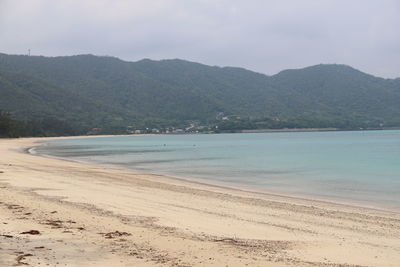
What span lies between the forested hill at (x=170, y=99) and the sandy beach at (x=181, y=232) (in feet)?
389

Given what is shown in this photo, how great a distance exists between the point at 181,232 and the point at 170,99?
165360mm

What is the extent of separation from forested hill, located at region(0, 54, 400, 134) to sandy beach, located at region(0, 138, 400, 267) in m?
119

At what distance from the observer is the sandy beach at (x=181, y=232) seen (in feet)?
19.2

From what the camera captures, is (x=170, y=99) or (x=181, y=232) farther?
(x=170, y=99)

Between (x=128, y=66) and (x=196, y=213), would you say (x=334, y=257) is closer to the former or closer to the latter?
(x=196, y=213)

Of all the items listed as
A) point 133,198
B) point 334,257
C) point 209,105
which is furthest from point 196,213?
point 209,105

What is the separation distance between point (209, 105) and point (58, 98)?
56790 mm

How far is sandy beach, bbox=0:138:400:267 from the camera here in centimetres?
584

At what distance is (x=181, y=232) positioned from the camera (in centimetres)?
747

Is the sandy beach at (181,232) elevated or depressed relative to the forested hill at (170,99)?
depressed

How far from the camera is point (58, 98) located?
13612 centimetres

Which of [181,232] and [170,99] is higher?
[170,99]

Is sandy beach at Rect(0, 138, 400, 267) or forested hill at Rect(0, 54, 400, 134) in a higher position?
forested hill at Rect(0, 54, 400, 134)

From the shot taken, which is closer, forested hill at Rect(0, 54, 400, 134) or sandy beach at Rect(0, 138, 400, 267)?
sandy beach at Rect(0, 138, 400, 267)
